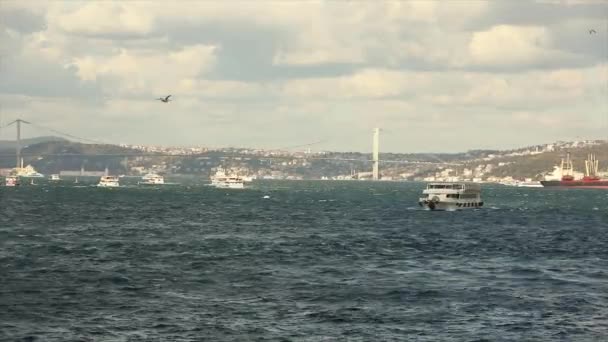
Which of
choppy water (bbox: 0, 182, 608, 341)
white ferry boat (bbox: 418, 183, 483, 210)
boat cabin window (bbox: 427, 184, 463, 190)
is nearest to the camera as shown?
choppy water (bbox: 0, 182, 608, 341)

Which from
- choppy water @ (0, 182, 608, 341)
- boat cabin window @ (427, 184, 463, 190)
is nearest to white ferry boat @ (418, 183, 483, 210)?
boat cabin window @ (427, 184, 463, 190)

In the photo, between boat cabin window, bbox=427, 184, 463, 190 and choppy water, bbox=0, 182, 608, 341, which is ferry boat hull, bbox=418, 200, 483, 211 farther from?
choppy water, bbox=0, 182, 608, 341

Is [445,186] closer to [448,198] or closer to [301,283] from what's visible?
[448,198]

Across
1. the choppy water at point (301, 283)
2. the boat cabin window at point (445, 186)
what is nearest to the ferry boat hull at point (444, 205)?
the boat cabin window at point (445, 186)

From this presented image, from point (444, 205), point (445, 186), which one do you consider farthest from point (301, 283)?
point (445, 186)

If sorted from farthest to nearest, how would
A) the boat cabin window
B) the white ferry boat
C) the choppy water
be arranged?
the boat cabin window → the white ferry boat → the choppy water

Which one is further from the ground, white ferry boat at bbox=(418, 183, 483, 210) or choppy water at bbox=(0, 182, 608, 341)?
white ferry boat at bbox=(418, 183, 483, 210)
